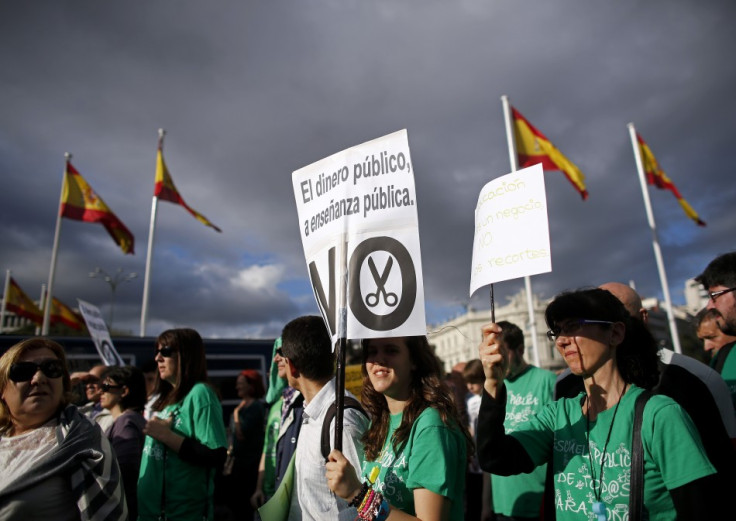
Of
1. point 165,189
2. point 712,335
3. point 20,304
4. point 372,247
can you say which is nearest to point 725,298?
point 712,335

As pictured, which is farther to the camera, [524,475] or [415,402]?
[524,475]

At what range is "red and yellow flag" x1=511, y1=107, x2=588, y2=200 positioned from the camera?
13516mm

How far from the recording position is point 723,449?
72.1 inches

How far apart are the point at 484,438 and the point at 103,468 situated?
187 centimetres

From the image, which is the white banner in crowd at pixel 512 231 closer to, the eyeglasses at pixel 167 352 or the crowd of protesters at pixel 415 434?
the crowd of protesters at pixel 415 434

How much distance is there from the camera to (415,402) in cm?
226

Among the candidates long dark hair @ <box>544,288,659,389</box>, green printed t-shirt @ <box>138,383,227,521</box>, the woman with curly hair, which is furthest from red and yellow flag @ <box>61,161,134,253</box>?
long dark hair @ <box>544,288,659,389</box>

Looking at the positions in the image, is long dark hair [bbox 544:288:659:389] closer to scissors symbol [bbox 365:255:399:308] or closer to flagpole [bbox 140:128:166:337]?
scissors symbol [bbox 365:255:399:308]

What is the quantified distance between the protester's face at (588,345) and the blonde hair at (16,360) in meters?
2.68

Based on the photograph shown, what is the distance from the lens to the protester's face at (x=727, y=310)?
9.48 feet

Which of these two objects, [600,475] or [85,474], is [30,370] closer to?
[85,474]

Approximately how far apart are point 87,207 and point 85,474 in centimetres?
1209

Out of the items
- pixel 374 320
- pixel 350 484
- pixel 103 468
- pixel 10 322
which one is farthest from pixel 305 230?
pixel 10 322

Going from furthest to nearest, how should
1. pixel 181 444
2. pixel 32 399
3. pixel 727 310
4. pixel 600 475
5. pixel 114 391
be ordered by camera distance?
pixel 114 391 → pixel 181 444 → pixel 727 310 → pixel 32 399 → pixel 600 475
